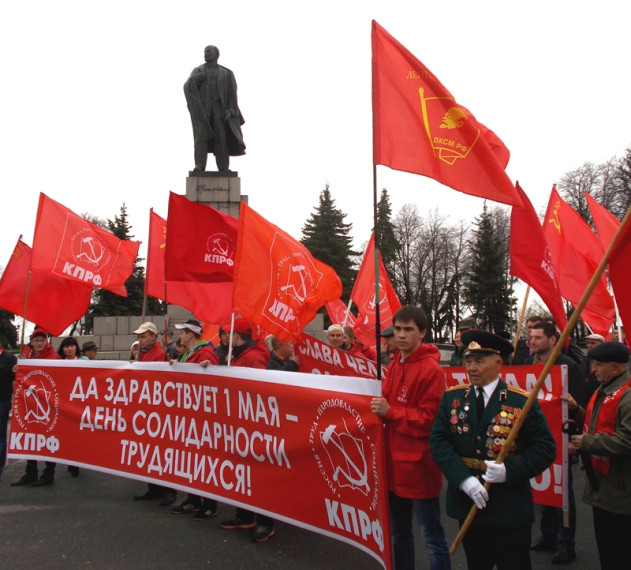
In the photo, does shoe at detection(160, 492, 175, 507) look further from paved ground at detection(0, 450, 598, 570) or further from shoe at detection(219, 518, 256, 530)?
shoe at detection(219, 518, 256, 530)

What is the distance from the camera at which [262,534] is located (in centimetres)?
448

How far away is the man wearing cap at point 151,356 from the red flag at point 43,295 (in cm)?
173

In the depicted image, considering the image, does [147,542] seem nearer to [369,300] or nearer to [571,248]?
[369,300]

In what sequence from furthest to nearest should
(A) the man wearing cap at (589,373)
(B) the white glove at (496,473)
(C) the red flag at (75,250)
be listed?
1. (C) the red flag at (75,250)
2. (A) the man wearing cap at (589,373)
3. (B) the white glove at (496,473)

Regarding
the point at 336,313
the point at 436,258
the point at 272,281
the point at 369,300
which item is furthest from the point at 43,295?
the point at 436,258

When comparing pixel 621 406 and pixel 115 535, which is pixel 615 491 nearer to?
pixel 621 406

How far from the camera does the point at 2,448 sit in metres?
6.33

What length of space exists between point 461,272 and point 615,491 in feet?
143

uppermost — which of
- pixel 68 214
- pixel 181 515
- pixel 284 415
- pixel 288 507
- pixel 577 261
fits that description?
pixel 68 214

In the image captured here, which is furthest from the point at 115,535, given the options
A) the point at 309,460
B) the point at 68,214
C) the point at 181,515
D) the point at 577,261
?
the point at 577,261

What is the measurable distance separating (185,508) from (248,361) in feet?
5.30

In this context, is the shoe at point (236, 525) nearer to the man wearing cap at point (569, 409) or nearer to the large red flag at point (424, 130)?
the man wearing cap at point (569, 409)

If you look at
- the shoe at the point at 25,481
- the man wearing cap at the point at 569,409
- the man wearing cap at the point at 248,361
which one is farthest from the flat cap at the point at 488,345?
the shoe at the point at 25,481

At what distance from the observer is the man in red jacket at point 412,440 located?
315 cm
